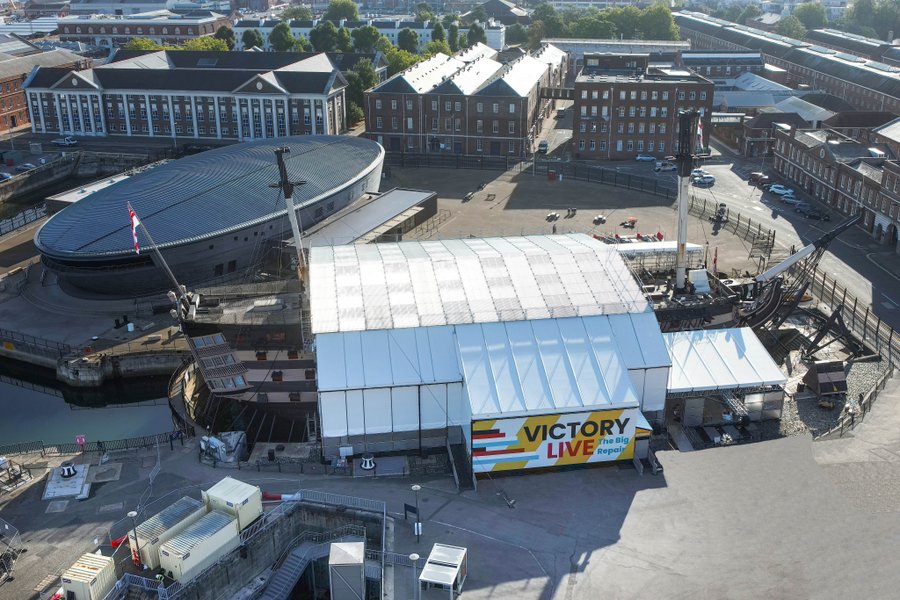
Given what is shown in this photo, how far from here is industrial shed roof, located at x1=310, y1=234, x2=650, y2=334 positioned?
46344mm

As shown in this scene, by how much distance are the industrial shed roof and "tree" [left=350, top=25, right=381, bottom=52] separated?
120937 millimetres

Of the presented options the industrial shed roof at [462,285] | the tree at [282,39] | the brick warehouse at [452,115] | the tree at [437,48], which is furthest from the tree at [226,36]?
the industrial shed roof at [462,285]

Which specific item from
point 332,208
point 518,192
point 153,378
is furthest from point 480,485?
point 518,192

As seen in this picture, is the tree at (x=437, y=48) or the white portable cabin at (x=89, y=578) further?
the tree at (x=437, y=48)

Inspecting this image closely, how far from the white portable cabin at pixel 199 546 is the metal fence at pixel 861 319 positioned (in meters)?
41.1

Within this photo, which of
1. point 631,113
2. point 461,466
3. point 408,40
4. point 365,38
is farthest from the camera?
point 408,40

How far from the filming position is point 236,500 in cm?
3703

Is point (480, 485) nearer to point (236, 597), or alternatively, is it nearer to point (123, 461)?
point (236, 597)

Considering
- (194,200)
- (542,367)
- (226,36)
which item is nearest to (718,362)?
(542,367)

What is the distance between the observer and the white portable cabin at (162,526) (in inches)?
1382

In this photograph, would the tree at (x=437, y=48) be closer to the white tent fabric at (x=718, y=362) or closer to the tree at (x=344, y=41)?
the tree at (x=344, y=41)

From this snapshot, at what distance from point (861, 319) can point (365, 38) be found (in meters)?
124

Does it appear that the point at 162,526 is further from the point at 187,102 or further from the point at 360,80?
the point at 360,80

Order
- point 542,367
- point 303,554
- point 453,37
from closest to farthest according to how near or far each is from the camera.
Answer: point 303,554 → point 542,367 → point 453,37
